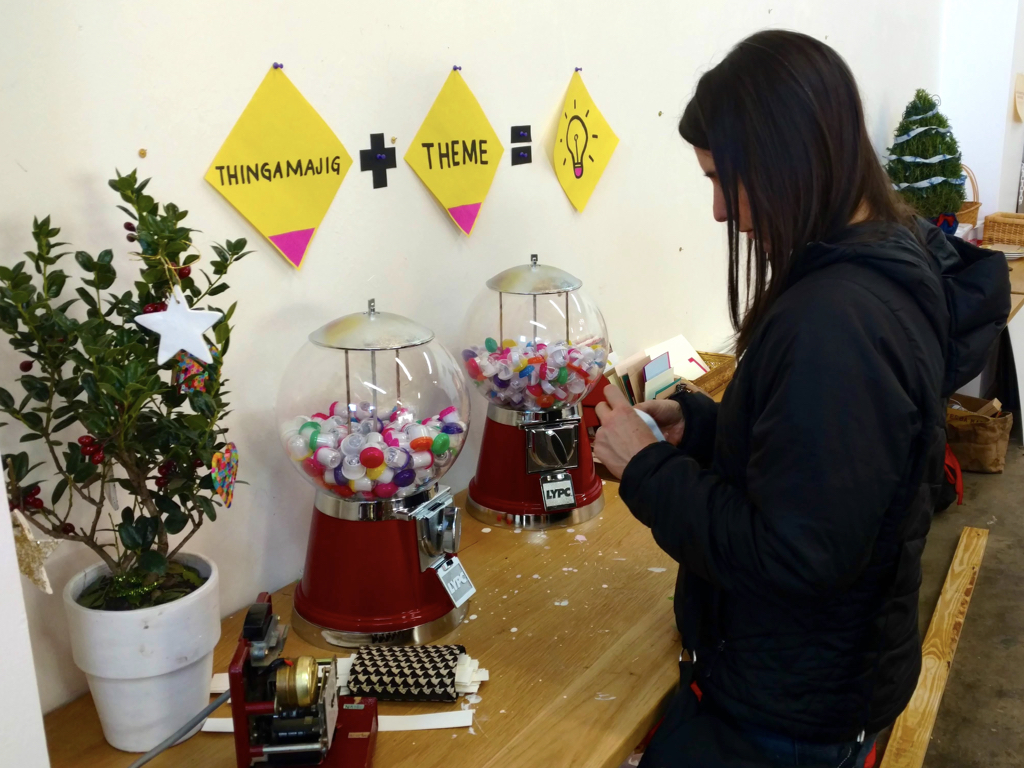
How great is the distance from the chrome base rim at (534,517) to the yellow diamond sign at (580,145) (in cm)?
76

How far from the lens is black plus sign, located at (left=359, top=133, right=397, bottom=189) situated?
1639mm

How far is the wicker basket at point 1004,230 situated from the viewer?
13.6 ft

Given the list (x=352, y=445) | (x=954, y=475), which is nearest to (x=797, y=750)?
(x=352, y=445)

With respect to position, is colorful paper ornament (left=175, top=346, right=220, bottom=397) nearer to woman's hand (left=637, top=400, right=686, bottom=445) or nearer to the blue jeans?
woman's hand (left=637, top=400, right=686, bottom=445)

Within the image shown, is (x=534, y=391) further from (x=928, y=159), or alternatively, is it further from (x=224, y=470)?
(x=928, y=159)

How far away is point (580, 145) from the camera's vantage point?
2.16 meters

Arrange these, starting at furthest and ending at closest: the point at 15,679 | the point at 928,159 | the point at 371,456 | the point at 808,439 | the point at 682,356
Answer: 1. the point at 928,159
2. the point at 682,356
3. the point at 371,456
4. the point at 808,439
5. the point at 15,679

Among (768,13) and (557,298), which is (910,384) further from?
(768,13)

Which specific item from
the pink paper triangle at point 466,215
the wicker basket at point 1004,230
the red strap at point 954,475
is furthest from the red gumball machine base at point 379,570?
the wicker basket at point 1004,230

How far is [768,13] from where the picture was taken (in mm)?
2805

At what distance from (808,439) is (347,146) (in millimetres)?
986

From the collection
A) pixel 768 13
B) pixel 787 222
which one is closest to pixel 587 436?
pixel 787 222

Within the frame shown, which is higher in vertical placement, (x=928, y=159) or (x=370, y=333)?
(x=928, y=159)

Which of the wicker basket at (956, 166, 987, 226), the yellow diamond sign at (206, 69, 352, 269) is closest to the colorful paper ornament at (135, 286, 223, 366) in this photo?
the yellow diamond sign at (206, 69, 352, 269)
